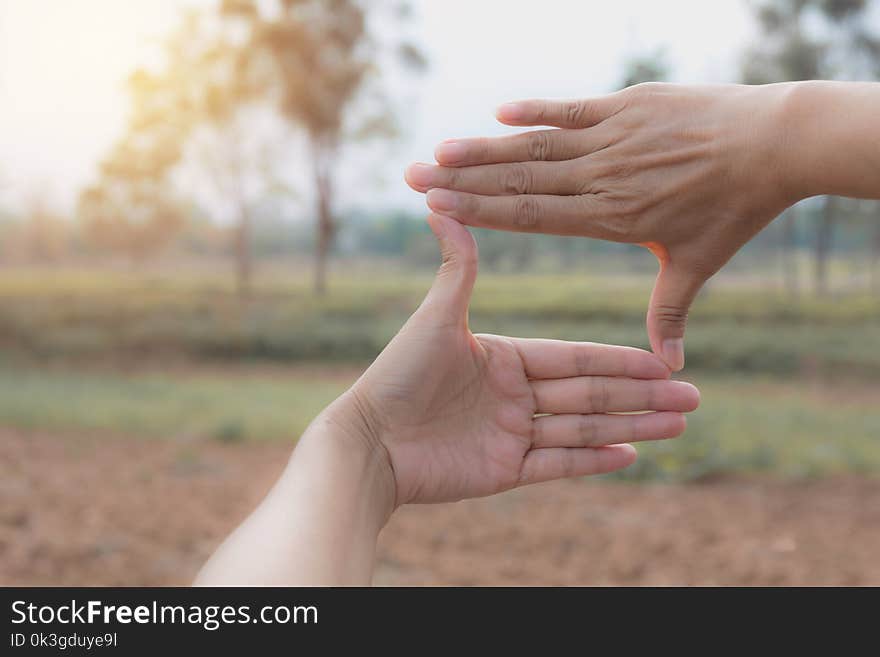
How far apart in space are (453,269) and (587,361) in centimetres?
35

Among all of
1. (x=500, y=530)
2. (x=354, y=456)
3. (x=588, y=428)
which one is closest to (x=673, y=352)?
(x=588, y=428)

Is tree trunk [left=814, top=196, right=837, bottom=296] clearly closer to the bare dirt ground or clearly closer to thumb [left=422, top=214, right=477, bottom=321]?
the bare dirt ground

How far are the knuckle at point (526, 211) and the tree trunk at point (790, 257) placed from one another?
6.44 metres

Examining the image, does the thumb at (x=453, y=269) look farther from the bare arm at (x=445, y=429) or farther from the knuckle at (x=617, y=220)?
the knuckle at (x=617, y=220)

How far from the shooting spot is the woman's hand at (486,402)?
4.60 ft

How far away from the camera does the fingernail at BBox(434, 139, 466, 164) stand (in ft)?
4.77

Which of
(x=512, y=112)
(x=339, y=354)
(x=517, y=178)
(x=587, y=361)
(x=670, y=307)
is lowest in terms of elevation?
(x=339, y=354)

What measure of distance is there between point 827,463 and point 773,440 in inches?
15.7

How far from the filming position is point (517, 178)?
1461 millimetres

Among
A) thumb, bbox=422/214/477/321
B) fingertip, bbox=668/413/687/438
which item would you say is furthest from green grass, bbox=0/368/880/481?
thumb, bbox=422/214/477/321

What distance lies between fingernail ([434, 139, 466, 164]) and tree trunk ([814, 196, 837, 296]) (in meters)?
6.85

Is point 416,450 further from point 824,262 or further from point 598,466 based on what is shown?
point 824,262

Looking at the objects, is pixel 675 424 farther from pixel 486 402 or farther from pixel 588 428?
pixel 486 402

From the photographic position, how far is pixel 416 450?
1417mm
